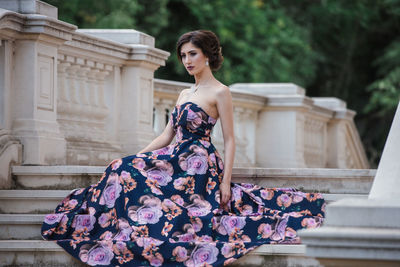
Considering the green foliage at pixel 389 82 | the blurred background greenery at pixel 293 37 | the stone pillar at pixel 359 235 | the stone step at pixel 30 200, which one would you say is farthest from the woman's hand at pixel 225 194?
the green foliage at pixel 389 82

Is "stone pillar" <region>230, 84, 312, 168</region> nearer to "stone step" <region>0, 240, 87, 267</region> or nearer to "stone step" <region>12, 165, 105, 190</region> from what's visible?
"stone step" <region>12, 165, 105, 190</region>

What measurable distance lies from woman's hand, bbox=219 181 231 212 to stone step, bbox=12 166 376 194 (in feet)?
2.08

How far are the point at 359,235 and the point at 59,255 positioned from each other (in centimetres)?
240

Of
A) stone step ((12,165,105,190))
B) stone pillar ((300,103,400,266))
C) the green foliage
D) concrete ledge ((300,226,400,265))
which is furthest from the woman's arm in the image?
the green foliage

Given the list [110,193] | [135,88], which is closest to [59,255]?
[110,193]

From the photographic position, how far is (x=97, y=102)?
8539 mm

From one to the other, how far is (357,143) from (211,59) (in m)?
9.16

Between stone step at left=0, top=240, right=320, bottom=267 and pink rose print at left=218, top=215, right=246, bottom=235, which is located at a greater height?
pink rose print at left=218, top=215, right=246, bottom=235

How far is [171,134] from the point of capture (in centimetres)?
631

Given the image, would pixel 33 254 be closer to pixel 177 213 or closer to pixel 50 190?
pixel 50 190

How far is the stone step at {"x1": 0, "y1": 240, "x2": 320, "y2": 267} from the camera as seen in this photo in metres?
5.26

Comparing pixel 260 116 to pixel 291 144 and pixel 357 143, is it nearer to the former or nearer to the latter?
pixel 291 144

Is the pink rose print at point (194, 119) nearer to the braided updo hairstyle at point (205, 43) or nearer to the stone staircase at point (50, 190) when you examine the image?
the braided updo hairstyle at point (205, 43)

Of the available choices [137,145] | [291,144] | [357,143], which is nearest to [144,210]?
[137,145]
